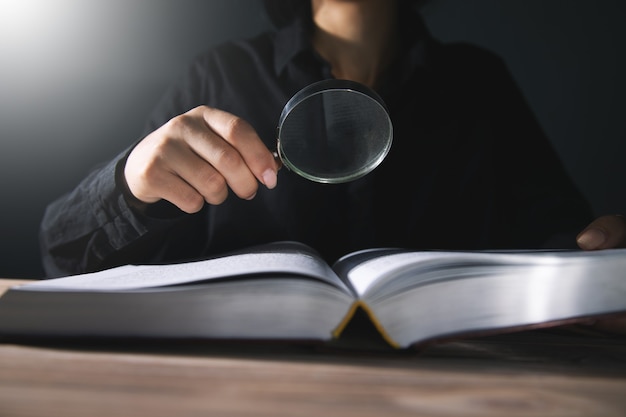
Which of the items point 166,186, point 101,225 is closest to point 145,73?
point 101,225

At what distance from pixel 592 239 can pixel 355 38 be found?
44.6 inches

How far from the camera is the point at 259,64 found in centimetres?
170

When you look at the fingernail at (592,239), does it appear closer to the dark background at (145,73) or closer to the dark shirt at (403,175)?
the dark shirt at (403,175)

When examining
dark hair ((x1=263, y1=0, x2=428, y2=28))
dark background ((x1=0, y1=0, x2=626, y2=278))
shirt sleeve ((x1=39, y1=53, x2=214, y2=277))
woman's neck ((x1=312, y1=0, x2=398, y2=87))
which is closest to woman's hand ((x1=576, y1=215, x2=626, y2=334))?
shirt sleeve ((x1=39, y1=53, x2=214, y2=277))

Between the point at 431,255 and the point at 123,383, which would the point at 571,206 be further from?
the point at 123,383

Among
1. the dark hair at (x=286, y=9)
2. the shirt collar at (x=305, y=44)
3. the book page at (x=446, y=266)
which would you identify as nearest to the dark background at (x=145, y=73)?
the dark hair at (x=286, y=9)

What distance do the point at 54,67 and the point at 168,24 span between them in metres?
0.45

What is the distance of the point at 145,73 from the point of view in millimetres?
A: 2004

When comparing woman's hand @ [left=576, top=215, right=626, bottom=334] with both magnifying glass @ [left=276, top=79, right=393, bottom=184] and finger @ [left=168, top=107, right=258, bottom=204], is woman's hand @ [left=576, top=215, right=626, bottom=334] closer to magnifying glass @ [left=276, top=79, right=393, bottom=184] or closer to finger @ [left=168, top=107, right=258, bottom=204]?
magnifying glass @ [left=276, top=79, right=393, bottom=184]

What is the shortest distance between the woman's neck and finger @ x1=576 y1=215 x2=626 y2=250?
3.28 feet

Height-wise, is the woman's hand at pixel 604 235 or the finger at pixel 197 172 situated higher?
the finger at pixel 197 172

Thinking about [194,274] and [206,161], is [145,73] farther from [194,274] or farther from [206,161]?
[194,274]

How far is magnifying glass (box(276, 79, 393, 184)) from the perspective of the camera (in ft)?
2.94

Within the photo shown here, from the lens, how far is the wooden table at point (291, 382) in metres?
0.46
